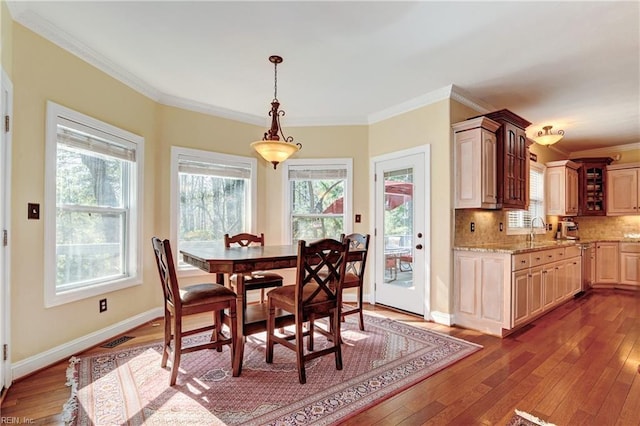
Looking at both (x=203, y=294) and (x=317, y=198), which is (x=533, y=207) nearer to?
(x=317, y=198)

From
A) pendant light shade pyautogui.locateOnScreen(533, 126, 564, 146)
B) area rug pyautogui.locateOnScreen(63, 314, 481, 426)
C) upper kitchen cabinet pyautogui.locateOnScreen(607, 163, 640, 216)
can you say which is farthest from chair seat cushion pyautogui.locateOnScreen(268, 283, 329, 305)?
upper kitchen cabinet pyautogui.locateOnScreen(607, 163, 640, 216)

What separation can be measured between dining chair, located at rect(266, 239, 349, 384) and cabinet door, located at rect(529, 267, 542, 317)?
2.39 m

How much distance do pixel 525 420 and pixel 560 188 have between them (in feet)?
16.8

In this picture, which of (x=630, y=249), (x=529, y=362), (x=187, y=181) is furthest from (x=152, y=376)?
(x=630, y=249)

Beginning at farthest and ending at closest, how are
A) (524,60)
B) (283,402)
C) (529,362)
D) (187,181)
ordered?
(187,181) → (524,60) → (529,362) → (283,402)

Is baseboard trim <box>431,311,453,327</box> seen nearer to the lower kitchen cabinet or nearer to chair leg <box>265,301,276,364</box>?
the lower kitchen cabinet

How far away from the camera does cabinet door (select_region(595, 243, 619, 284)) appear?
18.6ft

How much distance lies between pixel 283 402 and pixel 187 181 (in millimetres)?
3006

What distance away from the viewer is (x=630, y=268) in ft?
18.2

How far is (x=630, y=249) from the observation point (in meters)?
5.58

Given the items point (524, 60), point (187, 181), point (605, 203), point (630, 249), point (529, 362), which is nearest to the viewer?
point (529, 362)

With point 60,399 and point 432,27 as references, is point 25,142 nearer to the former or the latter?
point 60,399

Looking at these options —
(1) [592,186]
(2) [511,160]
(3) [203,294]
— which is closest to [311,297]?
(3) [203,294]

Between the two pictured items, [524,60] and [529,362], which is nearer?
[529,362]
